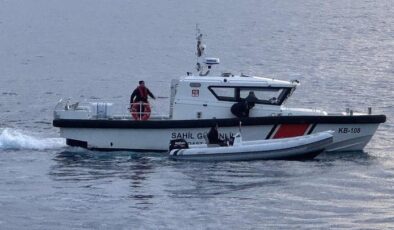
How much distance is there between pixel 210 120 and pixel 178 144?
1152 mm

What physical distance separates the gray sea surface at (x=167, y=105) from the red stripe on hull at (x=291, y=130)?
0.89 metres

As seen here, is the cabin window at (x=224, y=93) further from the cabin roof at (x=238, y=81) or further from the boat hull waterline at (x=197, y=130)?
the boat hull waterline at (x=197, y=130)

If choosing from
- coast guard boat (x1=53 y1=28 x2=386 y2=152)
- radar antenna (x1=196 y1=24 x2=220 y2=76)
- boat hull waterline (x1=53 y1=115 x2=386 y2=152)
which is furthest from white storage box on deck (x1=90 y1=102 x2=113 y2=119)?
radar antenna (x1=196 y1=24 x2=220 y2=76)

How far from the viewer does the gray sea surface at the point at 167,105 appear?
29.2 meters

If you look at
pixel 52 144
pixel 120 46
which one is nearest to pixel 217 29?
pixel 120 46

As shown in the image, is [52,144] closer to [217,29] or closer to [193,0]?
[217,29]

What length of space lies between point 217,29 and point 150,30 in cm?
431

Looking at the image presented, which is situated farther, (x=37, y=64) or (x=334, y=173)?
(x=37, y=64)

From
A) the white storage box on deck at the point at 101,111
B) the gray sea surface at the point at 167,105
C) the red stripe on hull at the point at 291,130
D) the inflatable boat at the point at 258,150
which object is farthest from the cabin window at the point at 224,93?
the white storage box on deck at the point at 101,111

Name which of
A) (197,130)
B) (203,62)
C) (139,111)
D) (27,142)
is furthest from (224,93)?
(27,142)

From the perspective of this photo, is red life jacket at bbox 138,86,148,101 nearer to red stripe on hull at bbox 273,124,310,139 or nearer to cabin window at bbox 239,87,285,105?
cabin window at bbox 239,87,285,105

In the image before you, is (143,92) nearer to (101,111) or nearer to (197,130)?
(101,111)

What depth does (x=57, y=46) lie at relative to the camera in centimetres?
7256

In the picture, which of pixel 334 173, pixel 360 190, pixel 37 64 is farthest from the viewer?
pixel 37 64
